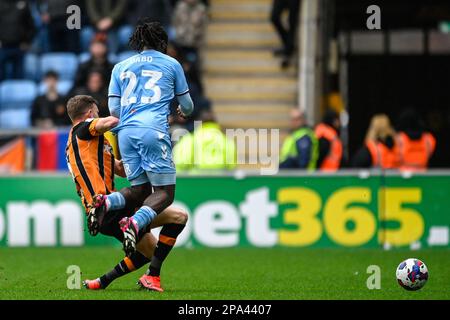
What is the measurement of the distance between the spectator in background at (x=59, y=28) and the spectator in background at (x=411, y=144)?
18.4 ft

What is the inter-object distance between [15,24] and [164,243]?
10.5 meters

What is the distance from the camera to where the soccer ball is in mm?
10867

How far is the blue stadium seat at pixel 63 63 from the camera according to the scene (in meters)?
20.7

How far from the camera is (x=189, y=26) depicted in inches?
783

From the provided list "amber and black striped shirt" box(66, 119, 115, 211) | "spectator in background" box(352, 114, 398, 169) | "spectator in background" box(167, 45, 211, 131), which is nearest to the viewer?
"amber and black striped shirt" box(66, 119, 115, 211)

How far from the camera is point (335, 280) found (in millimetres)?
12070

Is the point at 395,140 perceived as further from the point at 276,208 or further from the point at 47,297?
the point at 47,297

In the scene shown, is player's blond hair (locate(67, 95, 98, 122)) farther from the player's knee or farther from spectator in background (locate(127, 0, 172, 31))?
spectator in background (locate(127, 0, 172, 31))

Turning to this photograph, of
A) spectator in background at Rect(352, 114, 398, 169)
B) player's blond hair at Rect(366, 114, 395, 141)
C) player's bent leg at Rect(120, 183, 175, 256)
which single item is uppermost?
player's bent leg at Rect(120, 183, 175, 256)

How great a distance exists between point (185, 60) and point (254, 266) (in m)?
5.91

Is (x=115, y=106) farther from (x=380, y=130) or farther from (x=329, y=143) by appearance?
(x=380, y=130)

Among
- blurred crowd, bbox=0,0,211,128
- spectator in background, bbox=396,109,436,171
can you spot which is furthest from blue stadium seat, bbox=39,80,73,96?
spectator in background, bbox=396,109,436,171

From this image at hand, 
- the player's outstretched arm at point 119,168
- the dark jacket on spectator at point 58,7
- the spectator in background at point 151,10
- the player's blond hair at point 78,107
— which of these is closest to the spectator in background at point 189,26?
the spectator in background at point 151,10

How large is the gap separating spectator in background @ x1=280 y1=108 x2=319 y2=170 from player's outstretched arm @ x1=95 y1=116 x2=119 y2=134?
7.31 metres
